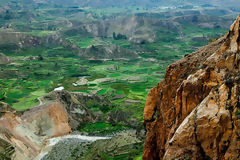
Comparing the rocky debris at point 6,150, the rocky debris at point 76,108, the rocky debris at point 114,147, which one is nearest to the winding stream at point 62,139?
the rocky debris at point 114,147

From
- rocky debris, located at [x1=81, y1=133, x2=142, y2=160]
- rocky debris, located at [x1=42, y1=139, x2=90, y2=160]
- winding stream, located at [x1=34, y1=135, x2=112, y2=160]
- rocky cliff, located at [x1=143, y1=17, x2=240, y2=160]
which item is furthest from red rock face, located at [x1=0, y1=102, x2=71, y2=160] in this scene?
rocky cliff, located at [x1=143, y1=17, x2=240, y2=160]

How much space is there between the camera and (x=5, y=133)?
49.2 meters

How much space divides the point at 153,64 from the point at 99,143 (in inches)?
3559

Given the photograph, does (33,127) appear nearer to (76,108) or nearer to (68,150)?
(68,150)

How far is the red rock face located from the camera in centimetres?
4916

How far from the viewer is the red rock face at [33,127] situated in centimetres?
4916

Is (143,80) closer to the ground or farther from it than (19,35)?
closer to the ground

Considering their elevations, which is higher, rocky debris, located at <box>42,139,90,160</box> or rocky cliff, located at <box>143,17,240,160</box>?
rocky cliff, located at <box>143,17,240,160</box>

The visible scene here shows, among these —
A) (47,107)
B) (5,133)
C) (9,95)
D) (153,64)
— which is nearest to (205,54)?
(5,133)

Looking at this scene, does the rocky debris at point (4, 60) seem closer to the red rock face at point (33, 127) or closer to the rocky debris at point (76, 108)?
the rocky debris at point (76, 108)

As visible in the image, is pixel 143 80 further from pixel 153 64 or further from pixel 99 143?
pixel 99 143

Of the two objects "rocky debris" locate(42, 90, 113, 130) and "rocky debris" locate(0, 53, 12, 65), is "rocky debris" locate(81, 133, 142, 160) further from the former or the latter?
"rocky debris" locate(0, 53, 12, 65)

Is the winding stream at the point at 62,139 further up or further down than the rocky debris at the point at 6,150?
further down

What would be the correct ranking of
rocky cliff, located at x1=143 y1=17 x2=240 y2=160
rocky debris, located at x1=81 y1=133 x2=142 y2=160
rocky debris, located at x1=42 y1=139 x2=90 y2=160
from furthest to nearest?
rocky debris, located at x1=42 y1=139 x2=90 y2=160
rocky debris, located at x1=81 y1=133 x2=142 y2=160
rocky cliff, located at x1=143 y1=17 x2=240 y2=160
